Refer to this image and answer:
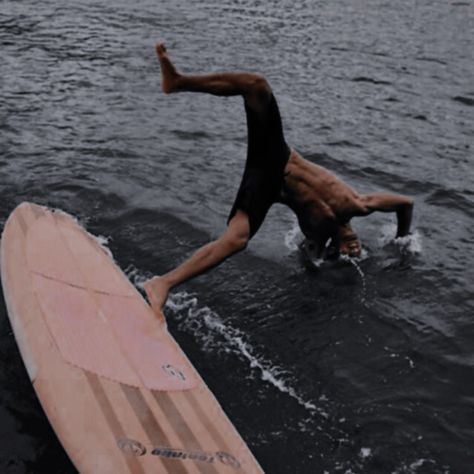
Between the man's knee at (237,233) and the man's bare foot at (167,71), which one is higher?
the man's bare foot at (167,71)

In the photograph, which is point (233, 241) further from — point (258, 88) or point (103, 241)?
point (103, 241)

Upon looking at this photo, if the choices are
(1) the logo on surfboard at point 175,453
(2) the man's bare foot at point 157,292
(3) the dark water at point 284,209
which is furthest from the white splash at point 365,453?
(2) the man's bare foot at point 157,292

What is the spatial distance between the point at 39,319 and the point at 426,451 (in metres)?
3.08

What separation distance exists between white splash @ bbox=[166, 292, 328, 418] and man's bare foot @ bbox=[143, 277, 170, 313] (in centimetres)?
45

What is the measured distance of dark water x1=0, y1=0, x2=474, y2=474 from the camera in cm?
530

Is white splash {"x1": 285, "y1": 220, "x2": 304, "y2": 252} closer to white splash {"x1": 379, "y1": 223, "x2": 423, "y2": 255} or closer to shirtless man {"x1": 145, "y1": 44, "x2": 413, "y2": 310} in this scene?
shirtless man {"x1": 145, "y1": 44, "x2": 413, "y2": 310}

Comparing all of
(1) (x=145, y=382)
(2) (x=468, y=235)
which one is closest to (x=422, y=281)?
(2) (x=468, y=235)

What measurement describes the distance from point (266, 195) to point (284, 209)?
8.34 feet

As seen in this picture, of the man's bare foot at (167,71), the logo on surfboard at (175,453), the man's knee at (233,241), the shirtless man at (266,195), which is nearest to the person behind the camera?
the logo on surfboard at (175,453)

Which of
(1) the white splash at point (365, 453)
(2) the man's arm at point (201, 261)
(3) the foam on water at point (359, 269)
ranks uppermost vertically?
(2) the man's arm at point (201, 261)

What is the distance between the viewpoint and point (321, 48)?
16.5 meters

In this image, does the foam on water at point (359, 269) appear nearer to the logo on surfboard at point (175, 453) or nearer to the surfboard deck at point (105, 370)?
the surfboard deck at point (105, 370)

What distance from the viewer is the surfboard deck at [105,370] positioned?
4.44 metres

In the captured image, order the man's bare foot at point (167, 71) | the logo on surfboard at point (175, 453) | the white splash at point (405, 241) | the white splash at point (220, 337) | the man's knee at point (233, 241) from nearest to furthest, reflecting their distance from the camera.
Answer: the logo on surfboard at point (175, 453)
the man's bare foot at point (167, 71)
the white splash at point (220, 337)
the man's knee at point (233, 241)
the white splash at point (405, 241)
